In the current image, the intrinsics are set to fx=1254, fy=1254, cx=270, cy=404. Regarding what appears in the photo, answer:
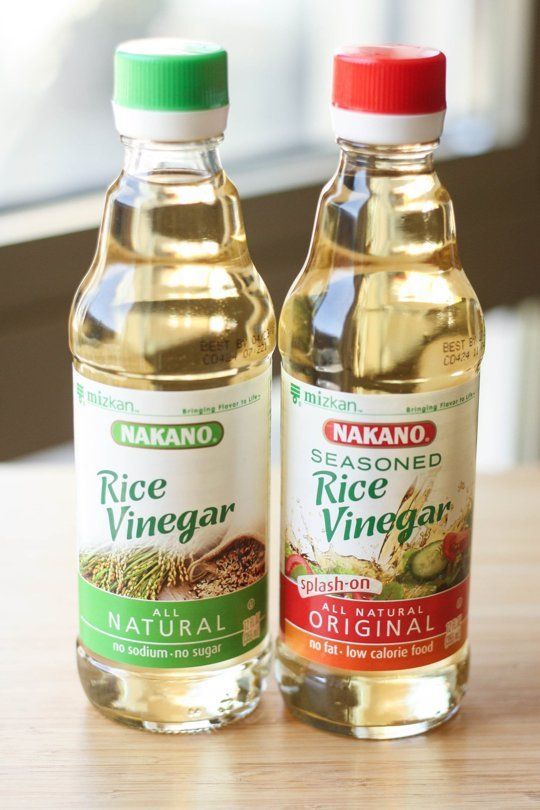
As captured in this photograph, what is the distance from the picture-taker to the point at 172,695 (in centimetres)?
80

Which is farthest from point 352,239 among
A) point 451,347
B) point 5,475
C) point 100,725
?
point 5,475

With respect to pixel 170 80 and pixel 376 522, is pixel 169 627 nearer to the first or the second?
pixel 376 522

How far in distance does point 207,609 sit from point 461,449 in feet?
0.61

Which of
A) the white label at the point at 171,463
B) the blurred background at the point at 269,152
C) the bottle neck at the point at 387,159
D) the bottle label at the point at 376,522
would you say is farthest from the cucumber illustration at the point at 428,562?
the blurred background at the point at 269,152

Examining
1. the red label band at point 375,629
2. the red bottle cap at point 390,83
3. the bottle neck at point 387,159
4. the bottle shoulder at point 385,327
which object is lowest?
the red label band at point 375,629

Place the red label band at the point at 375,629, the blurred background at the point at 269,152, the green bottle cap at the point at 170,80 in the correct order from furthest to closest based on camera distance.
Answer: the blurred background at the point at 269,152, the red label band at the point at 375,629, the green bottle cap at the point at 170,80

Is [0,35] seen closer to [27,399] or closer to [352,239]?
[27,399]

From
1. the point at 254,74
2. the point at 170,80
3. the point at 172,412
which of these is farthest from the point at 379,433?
the point at 254,74

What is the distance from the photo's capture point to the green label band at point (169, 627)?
77 centimetres

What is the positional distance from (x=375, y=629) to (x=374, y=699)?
5 cm

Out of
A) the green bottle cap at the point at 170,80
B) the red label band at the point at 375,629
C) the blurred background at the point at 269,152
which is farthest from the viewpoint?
the blurred background at the point at 269,152

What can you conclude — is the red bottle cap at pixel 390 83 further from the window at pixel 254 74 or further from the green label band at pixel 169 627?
the window at pixel 254 74

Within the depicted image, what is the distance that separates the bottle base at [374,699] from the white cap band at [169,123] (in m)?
0.34

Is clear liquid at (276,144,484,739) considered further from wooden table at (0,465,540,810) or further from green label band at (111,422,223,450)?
wooden table at (0,465,540,810)
